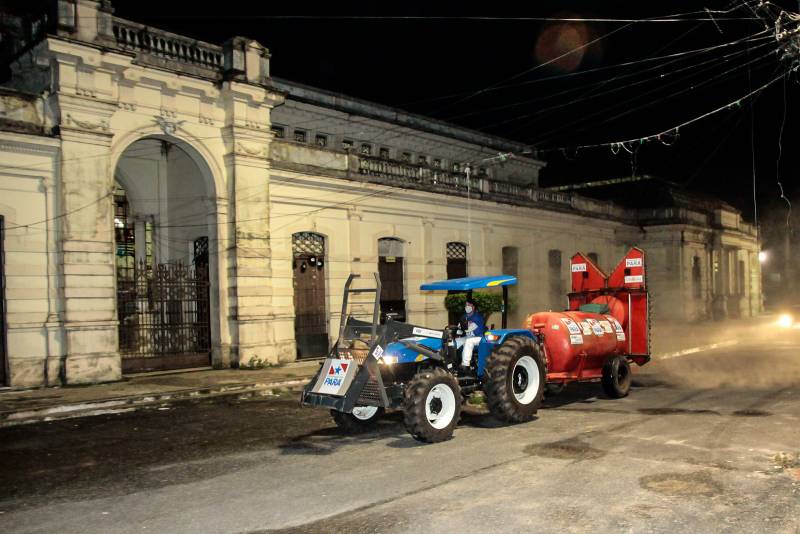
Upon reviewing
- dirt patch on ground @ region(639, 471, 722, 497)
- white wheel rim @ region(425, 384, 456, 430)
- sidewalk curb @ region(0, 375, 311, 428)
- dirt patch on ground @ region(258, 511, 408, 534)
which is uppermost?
white wheel rim @ region(425, 384, 456, 430)

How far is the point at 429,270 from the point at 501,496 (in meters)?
18.2

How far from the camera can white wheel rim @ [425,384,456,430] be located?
27.8ft

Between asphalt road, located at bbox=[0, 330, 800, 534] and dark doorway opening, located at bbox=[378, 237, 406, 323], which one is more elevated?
dark doorway opening, located at bbox=[378, 237, 406, 323]

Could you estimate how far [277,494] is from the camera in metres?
6.25

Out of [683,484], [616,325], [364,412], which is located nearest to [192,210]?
[364,412]

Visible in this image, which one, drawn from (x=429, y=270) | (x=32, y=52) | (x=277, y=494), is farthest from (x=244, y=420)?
(x=429, y=270)

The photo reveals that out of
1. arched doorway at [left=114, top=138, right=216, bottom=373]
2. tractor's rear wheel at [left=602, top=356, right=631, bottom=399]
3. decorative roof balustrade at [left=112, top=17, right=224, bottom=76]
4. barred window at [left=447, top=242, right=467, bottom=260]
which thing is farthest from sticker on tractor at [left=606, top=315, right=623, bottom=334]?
barred window at [left=447, top=242, right=467, bottom=260]

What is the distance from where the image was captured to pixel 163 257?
65.2 ft

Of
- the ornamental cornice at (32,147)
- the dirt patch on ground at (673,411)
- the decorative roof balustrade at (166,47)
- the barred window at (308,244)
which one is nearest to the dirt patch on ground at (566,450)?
the dirt patch on ground at (673,411)

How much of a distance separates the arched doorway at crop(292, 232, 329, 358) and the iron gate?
2827mm

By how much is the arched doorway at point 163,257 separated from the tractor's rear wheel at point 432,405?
10.9 m

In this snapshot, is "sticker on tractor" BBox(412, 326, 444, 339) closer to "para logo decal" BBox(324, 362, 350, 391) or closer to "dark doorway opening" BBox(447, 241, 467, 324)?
"para logo decal" BBox(324, 362, 350, 391)

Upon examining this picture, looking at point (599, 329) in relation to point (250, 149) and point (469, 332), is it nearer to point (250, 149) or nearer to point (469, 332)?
point (469, 332)

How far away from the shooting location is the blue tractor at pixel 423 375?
8.25 m
